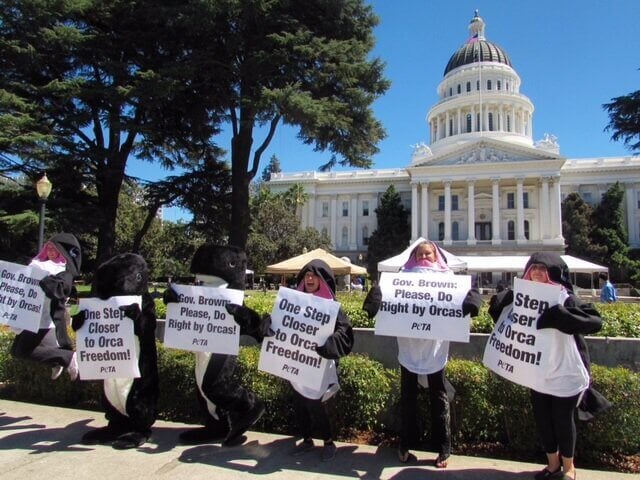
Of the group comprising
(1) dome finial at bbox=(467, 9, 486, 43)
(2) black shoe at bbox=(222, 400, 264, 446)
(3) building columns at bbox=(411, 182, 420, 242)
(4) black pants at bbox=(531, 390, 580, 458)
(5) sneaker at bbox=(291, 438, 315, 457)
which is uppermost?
(1) dome finial at bbox=(467, 9, 486, 43)

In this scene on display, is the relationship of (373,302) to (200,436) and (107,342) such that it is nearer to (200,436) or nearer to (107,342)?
(200,436)

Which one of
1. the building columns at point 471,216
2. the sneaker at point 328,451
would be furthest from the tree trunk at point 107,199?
the building columns at point 471,216

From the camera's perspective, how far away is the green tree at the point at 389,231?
2608 inches

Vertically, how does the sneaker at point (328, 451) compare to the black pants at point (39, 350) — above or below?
below

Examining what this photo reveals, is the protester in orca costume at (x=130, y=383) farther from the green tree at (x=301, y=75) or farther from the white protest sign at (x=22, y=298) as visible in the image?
the green tree at (x=301, y=75)

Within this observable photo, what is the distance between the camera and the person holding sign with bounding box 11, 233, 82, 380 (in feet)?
16.1

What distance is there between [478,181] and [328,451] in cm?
6540

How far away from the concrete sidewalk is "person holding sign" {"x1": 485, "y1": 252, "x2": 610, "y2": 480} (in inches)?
12.8

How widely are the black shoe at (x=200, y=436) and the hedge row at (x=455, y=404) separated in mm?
556

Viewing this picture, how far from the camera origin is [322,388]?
4117 mm

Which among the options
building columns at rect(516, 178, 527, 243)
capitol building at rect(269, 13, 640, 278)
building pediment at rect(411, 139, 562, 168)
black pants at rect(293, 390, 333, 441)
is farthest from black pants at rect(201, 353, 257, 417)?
building pediment at rect(411, 139, 562, 168)

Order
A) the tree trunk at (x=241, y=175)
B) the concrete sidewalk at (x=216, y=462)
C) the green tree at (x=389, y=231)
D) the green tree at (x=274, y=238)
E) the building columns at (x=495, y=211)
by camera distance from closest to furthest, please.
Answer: the concrete sidewalk at (x=216, y=462) < the tree trunk at (x=241, y=175) < the green tree at (x=274, y=238) < the building columns at (x=495, y=211) < the green tree at (x=389, y=231)

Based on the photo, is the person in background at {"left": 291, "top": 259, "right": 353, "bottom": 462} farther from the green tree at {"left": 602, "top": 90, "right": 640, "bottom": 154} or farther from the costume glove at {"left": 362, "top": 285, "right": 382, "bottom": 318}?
the green tree at {"left": 602, "top": 90, "right": 640, "bottom": 154}

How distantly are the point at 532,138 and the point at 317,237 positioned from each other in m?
50.9
